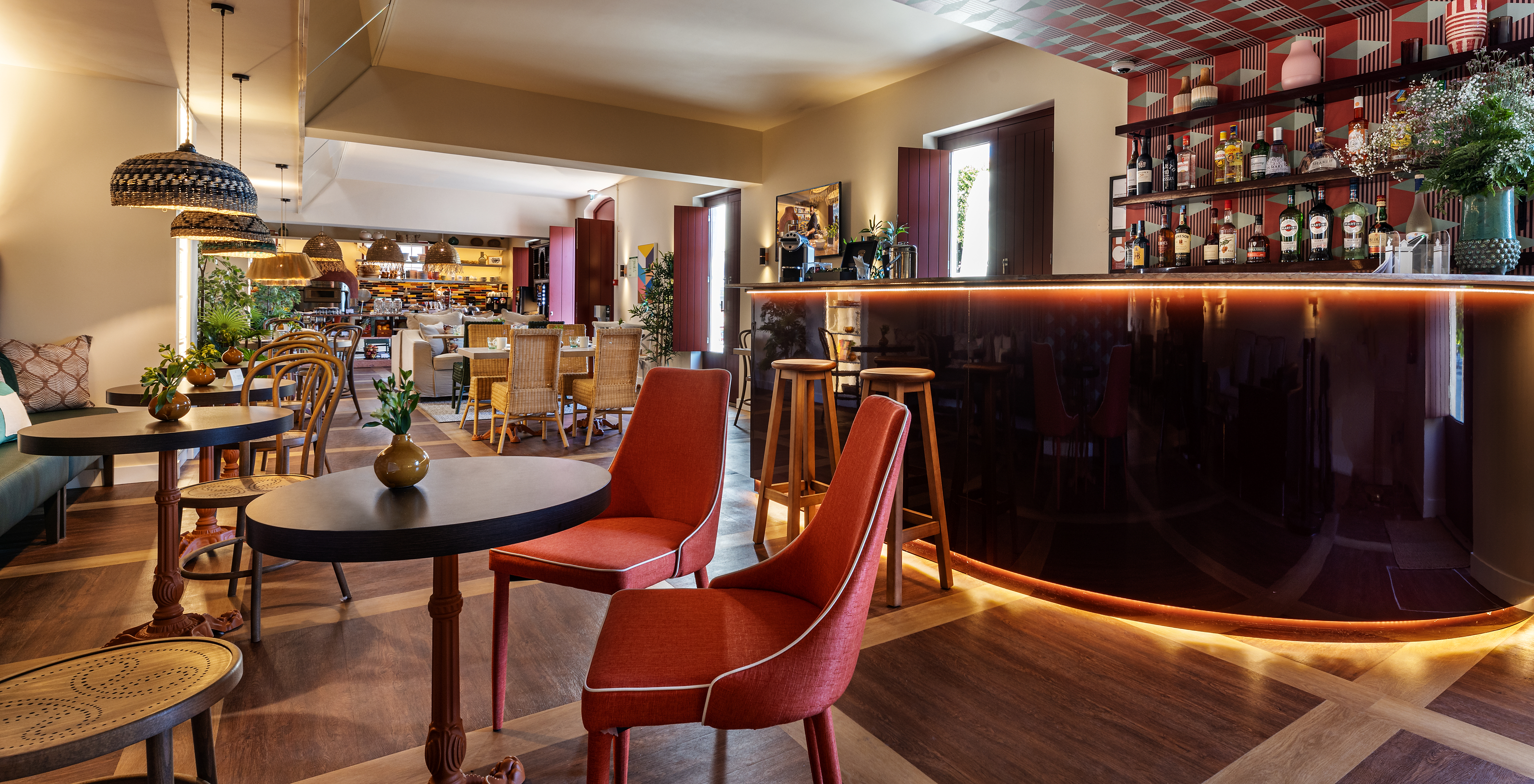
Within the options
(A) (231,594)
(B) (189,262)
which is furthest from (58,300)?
(A) (231,594)

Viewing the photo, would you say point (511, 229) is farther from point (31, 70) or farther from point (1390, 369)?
point (1390, 369)

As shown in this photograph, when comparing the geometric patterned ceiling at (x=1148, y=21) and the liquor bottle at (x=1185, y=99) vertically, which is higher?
the geometric patterned ceiling at (x=1148, y=21)

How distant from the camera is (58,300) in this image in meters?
5.12

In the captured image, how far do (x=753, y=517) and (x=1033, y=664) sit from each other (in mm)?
2057

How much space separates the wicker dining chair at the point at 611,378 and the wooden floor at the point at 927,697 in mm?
3527

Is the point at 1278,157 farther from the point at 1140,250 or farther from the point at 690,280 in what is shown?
the point at 690,280

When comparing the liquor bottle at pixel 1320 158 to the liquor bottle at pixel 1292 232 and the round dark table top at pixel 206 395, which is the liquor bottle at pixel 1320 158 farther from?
the round dark table top at pixel 206 395

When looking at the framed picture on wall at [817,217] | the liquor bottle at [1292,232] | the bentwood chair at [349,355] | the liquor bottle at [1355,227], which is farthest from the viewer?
the framed picture on wall at [817,217]

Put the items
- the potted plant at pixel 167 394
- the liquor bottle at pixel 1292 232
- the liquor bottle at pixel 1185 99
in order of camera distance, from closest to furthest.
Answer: the potted plant at pixel 167 394 → the liquor bottle at pixel 1292 232 → the liquor bottle at pixel 1185 99

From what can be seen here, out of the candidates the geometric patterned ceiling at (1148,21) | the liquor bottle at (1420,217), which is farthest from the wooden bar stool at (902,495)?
the liquor bottle at (1420,217)

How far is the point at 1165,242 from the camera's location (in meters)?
4.72

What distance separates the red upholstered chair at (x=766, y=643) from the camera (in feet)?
4.14

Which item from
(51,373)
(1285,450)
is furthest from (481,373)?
(1285,450)

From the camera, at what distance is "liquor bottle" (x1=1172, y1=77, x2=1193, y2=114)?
14.8 feet
